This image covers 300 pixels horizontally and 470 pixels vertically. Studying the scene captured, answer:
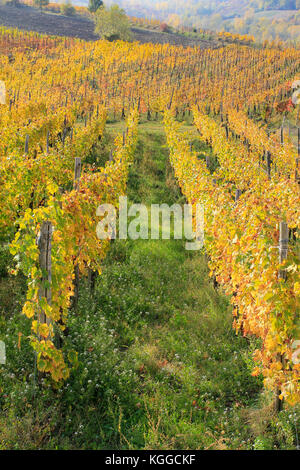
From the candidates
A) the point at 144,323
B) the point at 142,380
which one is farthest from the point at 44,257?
the point at 144,323

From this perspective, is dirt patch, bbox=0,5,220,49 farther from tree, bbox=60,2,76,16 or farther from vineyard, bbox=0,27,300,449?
vineyard, bbox=0,27,300,449

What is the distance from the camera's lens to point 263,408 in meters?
3.93

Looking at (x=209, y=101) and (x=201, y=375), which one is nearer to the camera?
(x=201, y=375)

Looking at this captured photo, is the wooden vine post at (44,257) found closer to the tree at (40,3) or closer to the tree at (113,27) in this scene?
the tree at (113,27)

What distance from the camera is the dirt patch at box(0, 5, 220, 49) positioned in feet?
204

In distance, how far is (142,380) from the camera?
439cm

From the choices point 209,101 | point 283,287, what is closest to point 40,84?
point 209,101

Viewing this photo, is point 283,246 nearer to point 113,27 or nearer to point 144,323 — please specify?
point 144,323

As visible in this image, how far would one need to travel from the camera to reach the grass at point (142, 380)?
3490 mm

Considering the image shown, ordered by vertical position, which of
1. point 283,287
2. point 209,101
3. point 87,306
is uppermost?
point 209,101

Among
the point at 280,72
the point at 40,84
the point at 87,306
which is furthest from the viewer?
the point at 280,72

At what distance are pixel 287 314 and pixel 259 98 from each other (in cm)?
3267

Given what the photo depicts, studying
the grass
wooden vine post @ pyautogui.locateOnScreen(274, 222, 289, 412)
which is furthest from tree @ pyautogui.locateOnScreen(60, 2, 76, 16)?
wooden vine post @ pyautogui.locateOnScreen(274, 222, 289, 412)

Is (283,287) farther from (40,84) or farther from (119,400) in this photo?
(40,84)
